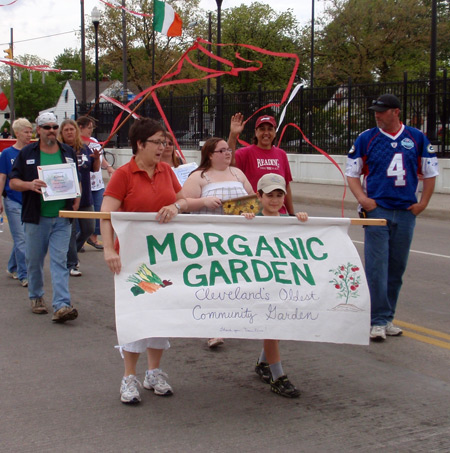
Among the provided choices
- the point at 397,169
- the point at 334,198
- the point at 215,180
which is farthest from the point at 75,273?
the point at 334,198

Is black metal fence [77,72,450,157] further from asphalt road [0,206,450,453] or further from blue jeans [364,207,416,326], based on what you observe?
asphalt road [0,206,450,453]

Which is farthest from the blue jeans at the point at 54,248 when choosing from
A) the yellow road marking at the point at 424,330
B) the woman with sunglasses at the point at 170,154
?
the yellow road marking at the point at 424,330

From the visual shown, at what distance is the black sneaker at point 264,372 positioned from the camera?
4824 mm

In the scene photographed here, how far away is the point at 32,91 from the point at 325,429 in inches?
3623

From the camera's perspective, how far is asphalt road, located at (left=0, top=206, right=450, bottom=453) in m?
3.88

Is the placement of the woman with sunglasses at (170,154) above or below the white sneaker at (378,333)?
above

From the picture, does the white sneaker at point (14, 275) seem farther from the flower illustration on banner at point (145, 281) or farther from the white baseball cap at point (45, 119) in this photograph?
the flower illustration on banner at point (145, 281)

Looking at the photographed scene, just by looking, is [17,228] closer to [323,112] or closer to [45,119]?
[45,119]

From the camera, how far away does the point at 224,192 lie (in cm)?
537

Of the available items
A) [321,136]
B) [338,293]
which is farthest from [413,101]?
[338,293]

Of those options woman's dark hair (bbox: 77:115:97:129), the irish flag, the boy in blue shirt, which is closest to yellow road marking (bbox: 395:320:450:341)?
the boy in blue shirt

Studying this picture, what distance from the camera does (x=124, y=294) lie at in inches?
172

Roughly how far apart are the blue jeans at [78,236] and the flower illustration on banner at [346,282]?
4342 mm

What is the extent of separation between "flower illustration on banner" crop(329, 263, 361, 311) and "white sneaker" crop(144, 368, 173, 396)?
3.89ft
